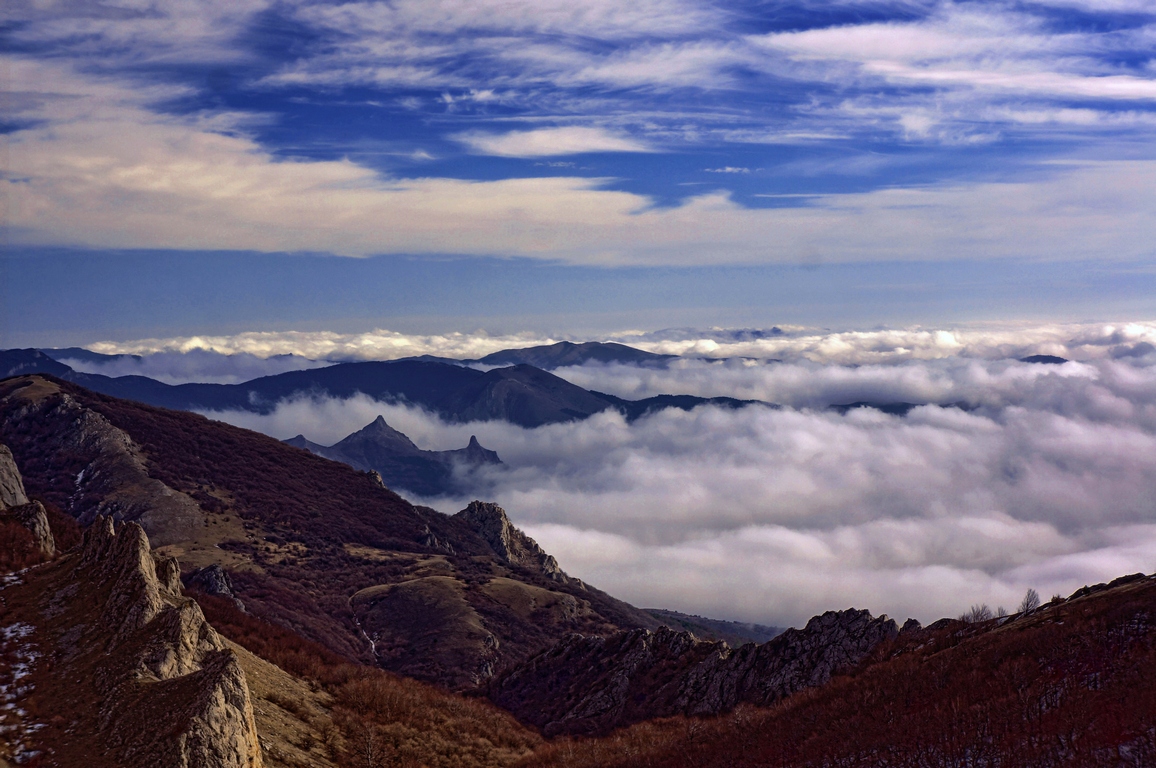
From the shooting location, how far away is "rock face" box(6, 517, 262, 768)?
26534mm

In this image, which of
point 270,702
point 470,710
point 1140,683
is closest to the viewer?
point 1140,683

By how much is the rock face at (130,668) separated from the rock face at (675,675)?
56.5m

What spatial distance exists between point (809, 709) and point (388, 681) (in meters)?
31.3

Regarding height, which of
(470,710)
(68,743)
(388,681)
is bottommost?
(470,710)

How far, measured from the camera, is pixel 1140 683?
35.5m

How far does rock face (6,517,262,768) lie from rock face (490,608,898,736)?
56.5 metres

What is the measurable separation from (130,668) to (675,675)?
69584 millimetres

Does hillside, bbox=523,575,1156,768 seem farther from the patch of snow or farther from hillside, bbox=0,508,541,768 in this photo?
the patch of snow

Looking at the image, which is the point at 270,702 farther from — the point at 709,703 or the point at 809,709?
the point at 709,703

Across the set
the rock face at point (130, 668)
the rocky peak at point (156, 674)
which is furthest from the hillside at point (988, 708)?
the rock face at point (130, 668)

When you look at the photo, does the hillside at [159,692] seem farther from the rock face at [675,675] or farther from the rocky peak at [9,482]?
the rock face at [675,675]

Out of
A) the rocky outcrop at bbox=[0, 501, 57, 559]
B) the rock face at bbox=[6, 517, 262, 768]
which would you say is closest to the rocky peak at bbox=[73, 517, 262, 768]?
the rock face at bbox=[6, 517, 262, 768]

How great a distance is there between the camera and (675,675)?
294 feet

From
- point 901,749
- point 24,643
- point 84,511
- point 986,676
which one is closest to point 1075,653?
point 986,676
